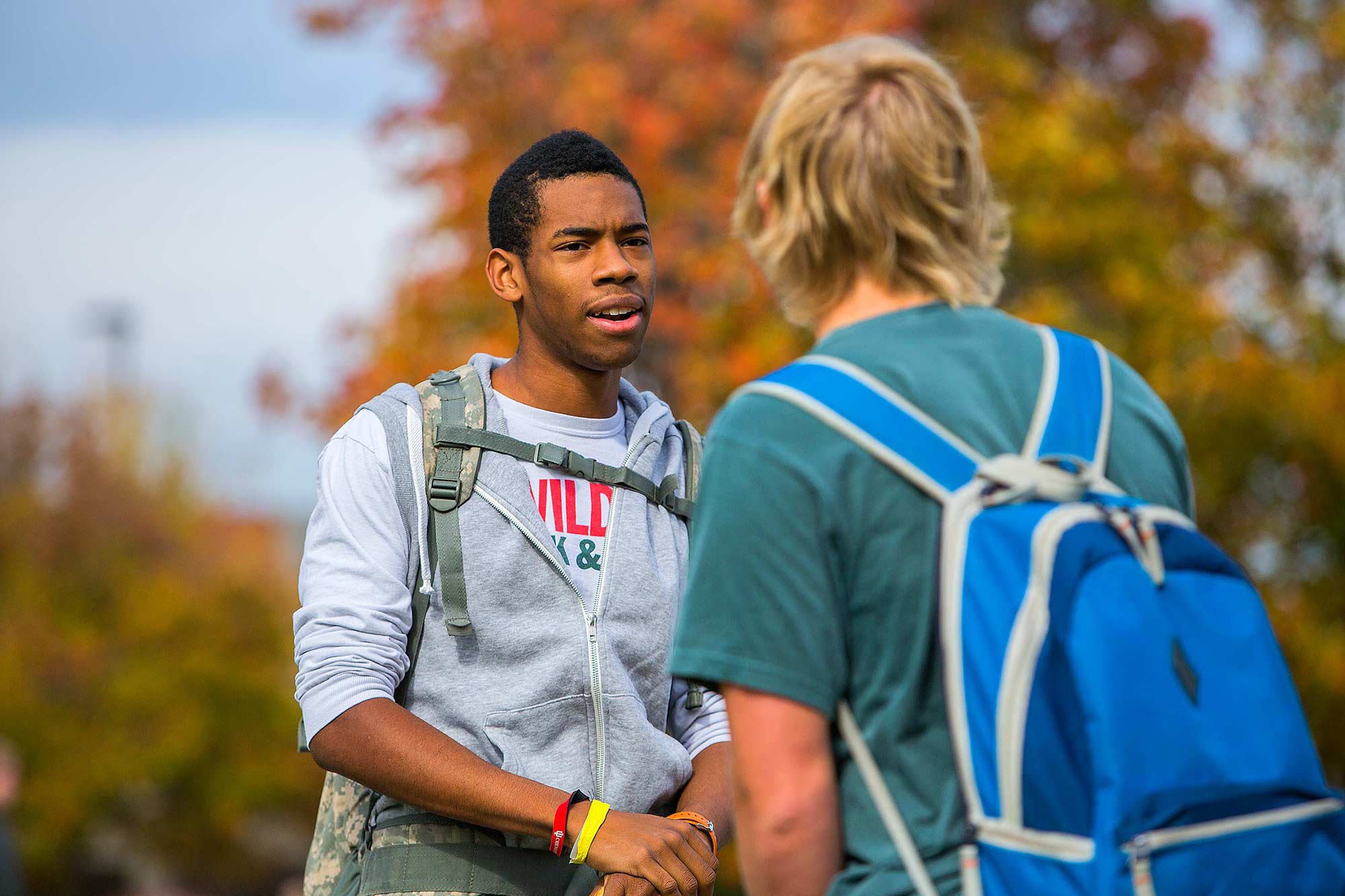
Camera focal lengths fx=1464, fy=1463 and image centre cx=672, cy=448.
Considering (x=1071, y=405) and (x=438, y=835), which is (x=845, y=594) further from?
(x=438, y=835)

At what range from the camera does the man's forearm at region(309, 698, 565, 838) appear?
7.99 feet

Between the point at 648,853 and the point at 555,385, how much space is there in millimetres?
947

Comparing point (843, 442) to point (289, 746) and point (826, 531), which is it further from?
point (289, 746)

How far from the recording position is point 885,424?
1721mm

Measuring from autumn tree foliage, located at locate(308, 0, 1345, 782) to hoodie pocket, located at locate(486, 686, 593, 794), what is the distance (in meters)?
7.56

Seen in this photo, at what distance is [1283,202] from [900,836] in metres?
11.9

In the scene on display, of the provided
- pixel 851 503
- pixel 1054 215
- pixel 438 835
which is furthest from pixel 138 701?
pixel 851 503

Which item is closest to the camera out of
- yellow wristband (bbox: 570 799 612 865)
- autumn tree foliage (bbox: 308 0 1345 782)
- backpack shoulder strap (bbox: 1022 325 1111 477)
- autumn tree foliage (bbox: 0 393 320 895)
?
backpack shoulder strap (bbox: 1022 325 1111 477)

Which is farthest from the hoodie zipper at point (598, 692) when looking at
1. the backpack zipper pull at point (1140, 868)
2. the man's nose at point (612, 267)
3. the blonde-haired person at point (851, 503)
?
the backpack zipper pull at point (1140, 868)

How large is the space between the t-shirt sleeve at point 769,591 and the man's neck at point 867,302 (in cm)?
26

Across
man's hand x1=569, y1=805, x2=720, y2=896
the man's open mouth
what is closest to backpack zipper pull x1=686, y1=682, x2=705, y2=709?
man's hand x1=569, y1=805, x2=720, y2=896

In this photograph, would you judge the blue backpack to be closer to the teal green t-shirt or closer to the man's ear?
the teal green t-shirt

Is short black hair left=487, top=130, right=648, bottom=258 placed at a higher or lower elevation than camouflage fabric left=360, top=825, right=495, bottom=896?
higher

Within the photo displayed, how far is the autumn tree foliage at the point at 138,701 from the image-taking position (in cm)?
1454
